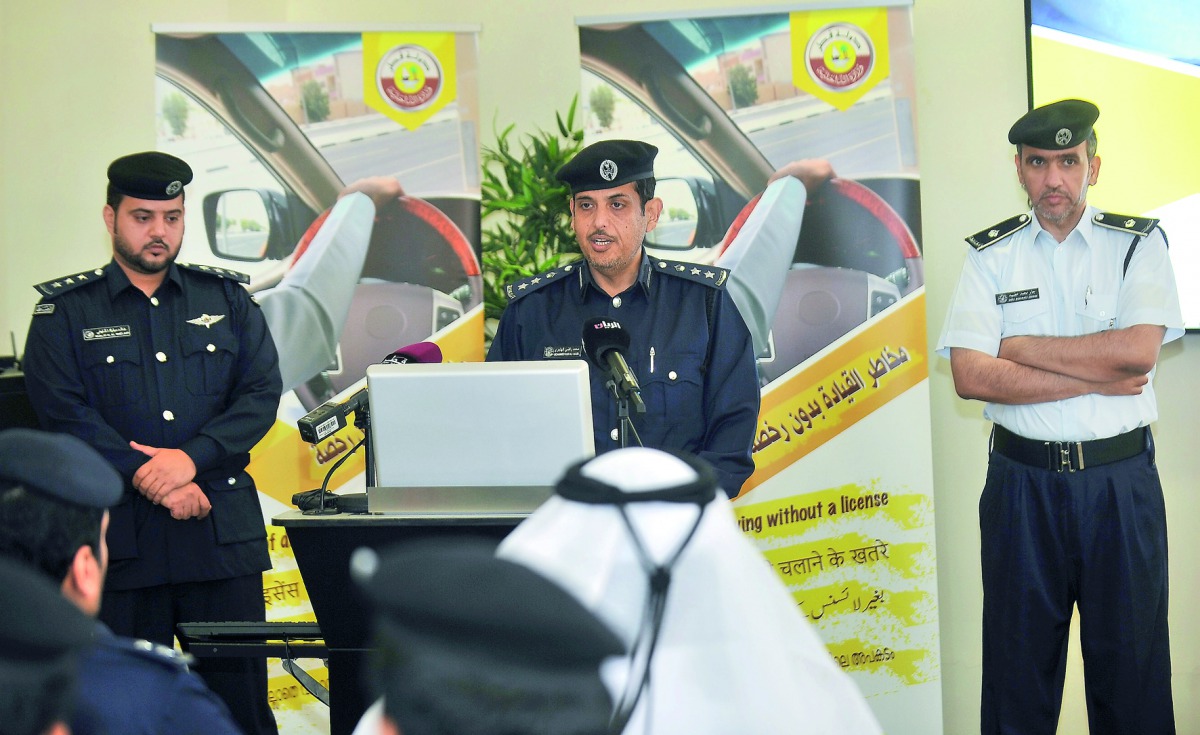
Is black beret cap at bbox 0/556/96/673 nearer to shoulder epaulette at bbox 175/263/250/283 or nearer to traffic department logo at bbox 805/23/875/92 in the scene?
shoulder epaulette at bbox 175/263/250/283

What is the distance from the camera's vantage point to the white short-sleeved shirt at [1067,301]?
308 centimetres

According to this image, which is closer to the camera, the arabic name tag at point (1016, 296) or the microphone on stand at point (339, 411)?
the microphone on stand at point (339, 411)

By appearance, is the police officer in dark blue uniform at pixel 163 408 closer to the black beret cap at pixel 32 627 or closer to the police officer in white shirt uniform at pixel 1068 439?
the police officer in white shirt uniform at pixel 1068 439

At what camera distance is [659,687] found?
114 cm

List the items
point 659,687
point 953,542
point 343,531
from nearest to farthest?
point 659,687
point 343,531
point 953,542

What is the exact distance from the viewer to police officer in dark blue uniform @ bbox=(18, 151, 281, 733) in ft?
9.53

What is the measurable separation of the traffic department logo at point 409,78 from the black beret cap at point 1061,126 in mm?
1959

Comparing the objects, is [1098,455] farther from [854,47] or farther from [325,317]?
[325,317]

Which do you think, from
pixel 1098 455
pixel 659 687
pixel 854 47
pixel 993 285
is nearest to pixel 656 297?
pixel 993 285

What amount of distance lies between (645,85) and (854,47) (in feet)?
2.33

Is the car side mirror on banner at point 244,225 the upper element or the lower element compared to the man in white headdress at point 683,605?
upper

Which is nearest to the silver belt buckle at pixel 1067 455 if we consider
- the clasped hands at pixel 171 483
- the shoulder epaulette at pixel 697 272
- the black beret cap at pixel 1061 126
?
the black beret cap at pixel 1061 126

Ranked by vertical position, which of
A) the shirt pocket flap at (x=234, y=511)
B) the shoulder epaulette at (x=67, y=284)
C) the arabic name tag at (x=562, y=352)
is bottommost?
the shirt pocket flap at (x=234, y=511)

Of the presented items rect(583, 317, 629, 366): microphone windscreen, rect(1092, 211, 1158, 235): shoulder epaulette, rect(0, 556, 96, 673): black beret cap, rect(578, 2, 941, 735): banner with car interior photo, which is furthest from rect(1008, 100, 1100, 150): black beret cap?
rect(0, 556, 96, 673): black beret cap
